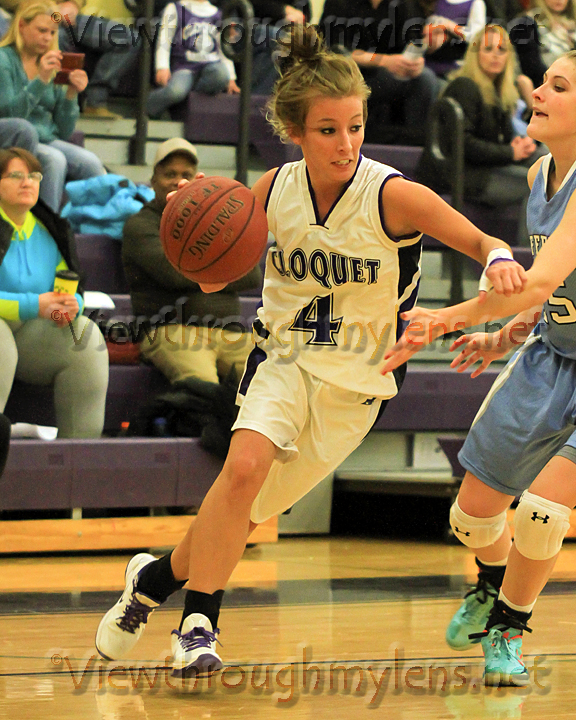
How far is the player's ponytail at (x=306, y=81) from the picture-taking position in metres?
2.70

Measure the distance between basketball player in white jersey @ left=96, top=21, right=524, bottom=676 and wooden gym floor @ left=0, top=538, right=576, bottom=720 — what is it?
0.26 metres

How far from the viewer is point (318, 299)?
2777mm

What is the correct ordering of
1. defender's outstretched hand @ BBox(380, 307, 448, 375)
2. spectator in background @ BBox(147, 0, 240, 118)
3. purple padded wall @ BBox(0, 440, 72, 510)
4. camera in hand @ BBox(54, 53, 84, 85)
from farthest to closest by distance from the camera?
spectator in background @ BBox(147, 0, 240, 118) < camera in hand @ BBox(54, 53, 84, 85) < purple padded wall @ BBox(0, 440, 72, 510) < defender's outstretched hand @ BBox(380, 307, 448, 375)

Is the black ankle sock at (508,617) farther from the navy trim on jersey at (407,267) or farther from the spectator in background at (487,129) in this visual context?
the spectator in background at (487,129)

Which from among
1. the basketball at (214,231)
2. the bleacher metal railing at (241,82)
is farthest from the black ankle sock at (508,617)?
the bleacher metal railing at (241,82)

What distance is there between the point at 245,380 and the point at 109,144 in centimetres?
404

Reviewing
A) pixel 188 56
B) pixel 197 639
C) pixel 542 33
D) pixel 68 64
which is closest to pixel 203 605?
pixel 197 639

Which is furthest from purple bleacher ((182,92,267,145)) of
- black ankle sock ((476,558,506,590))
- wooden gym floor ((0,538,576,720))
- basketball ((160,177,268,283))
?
black ankle sock ((476,558,506,590))

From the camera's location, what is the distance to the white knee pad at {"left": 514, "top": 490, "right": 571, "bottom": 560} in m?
2.48

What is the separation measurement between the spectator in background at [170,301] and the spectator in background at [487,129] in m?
1.82

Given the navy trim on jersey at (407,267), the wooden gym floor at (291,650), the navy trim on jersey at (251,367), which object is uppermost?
the navy trim on jersey at (407,267)

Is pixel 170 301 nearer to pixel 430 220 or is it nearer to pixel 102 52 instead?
pixel 102 52

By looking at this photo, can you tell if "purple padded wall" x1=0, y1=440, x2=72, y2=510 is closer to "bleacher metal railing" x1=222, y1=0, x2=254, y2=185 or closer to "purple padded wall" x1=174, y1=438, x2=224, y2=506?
"purple padded wall" x1=174, y1=438, x2=224, y2=506

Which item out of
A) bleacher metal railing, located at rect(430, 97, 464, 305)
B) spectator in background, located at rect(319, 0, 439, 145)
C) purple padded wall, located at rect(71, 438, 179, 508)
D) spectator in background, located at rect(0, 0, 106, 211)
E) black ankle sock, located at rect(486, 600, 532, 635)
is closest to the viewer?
black ankle sock, located at rect(486, 600, 532, 635)
